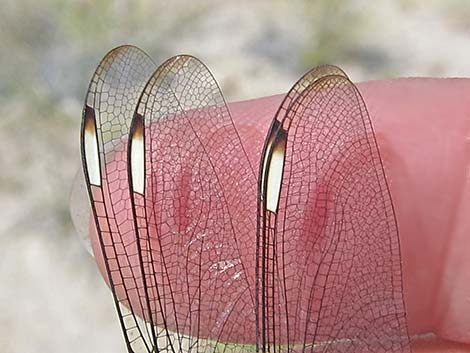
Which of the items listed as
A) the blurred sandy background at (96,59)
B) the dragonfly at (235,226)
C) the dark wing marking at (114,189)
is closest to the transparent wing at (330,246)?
the dragonfly at (235,226)

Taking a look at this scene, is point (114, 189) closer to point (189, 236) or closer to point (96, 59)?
point (189, 236)

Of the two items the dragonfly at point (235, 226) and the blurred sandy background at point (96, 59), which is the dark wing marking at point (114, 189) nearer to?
the dragonfly at point (235, 226)

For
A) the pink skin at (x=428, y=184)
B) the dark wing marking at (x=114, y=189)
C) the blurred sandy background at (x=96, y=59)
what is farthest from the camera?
the blurred sandy background at (x=96, y=59)

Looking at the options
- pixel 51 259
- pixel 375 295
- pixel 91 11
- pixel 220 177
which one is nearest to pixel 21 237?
pixel 51 259

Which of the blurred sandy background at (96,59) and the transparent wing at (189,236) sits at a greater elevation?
the blurred sandy background at (96,59)

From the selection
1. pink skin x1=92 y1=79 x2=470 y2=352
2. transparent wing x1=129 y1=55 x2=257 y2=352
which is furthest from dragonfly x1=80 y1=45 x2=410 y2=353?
pink skin x1=92 y1=79 x2=470 y2=352

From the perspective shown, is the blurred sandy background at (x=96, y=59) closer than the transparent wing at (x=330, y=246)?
No

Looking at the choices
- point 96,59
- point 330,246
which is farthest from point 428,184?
point 96,59
